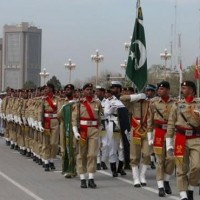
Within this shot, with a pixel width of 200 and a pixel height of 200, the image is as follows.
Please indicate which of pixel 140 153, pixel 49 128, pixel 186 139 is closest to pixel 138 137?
pixel 140 153

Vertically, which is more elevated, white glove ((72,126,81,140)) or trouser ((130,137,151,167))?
white glove ((72,126,81,140))

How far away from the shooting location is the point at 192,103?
1005cm

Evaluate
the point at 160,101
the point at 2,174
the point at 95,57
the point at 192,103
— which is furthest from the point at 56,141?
the point at 95,57

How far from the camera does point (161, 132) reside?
38.3 ft

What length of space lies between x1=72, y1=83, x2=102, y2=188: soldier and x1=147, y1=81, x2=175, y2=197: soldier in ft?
4.29

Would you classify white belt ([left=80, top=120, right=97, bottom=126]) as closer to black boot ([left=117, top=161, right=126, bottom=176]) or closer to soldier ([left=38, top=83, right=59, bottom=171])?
black boot ([left=117, top=161, right=126, bottom=176])

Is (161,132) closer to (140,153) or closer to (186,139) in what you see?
(140,153)

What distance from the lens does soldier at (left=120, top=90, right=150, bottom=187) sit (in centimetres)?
1250

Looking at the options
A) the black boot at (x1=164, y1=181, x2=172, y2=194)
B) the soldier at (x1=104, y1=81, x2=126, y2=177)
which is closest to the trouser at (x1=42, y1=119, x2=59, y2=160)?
the soldier at (x1=104, y1=81, x2=126, y2=177)

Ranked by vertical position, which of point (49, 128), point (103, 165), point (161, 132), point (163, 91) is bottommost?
point (103, 165)

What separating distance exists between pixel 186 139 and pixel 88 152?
3137mm

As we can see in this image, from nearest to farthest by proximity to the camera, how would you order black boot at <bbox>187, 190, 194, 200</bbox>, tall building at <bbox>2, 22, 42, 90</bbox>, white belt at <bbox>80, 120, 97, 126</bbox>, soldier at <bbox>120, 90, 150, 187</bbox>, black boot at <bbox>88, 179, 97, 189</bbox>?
black boot at <bbox>187, 190, 194, 200</bbox>
black boot at <bbox>88, 179, 97, 189</bbox>
soldier at <bbox>120, 90, 150, 187</bbox>
white belt at <bbox>80, 120, 97, 126</bbox>
tall building at <bbox>2, 22, 42, 90</bbox>

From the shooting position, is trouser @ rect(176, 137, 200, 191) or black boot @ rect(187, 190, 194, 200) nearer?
trouser @ rect(176, 137, 200, 191)

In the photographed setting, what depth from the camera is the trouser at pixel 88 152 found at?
12523mm
